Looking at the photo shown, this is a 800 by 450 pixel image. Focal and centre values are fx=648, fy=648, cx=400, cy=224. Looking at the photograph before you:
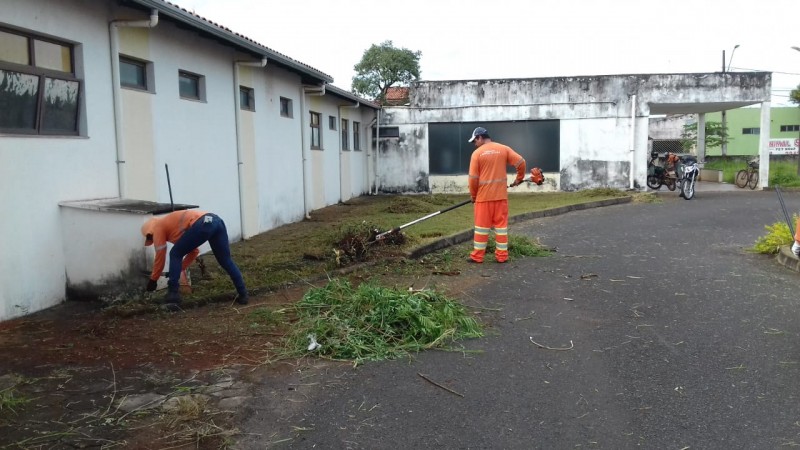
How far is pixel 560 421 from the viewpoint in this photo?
13.1ft

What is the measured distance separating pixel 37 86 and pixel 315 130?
32.7ft

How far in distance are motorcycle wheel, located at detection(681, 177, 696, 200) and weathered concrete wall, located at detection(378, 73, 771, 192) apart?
2.52m

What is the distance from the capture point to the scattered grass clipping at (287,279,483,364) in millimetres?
5348

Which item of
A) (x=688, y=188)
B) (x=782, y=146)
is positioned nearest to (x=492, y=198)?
(x=688, y=188)

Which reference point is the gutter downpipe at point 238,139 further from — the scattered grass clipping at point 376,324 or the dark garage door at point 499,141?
the dark garage door at point 499,141

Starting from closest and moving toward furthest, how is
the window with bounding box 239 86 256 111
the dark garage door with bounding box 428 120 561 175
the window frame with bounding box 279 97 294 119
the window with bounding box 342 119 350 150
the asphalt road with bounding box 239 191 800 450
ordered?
the asphalt road with bounding box 239 191 800 450 < the window with bounding box 239 86 256 111 < the window frame with bounding box 279 97 294 119 < the window with bounding box 342 119 350 150 < the dark garage door with bounding box 428 120 561 175

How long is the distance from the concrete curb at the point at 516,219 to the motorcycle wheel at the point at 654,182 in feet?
13.1

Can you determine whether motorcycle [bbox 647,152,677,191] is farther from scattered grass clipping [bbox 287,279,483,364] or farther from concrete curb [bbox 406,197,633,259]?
scattered grass clipping [bbox 287,279,483,364]

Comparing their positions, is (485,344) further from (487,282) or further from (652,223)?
(652,223)

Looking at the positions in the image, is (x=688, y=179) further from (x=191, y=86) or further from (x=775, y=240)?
(x=191, y=86)

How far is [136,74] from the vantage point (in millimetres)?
8617

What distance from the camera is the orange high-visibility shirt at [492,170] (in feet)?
30.0

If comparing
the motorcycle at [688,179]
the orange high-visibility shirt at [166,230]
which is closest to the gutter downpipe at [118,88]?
the orange high-visibility shirt at [166,230]

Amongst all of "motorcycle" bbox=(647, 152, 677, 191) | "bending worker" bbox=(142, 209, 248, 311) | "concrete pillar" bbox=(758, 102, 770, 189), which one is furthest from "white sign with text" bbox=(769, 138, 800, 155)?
"bending worker" bbox=(142, 209, 248, 311)
